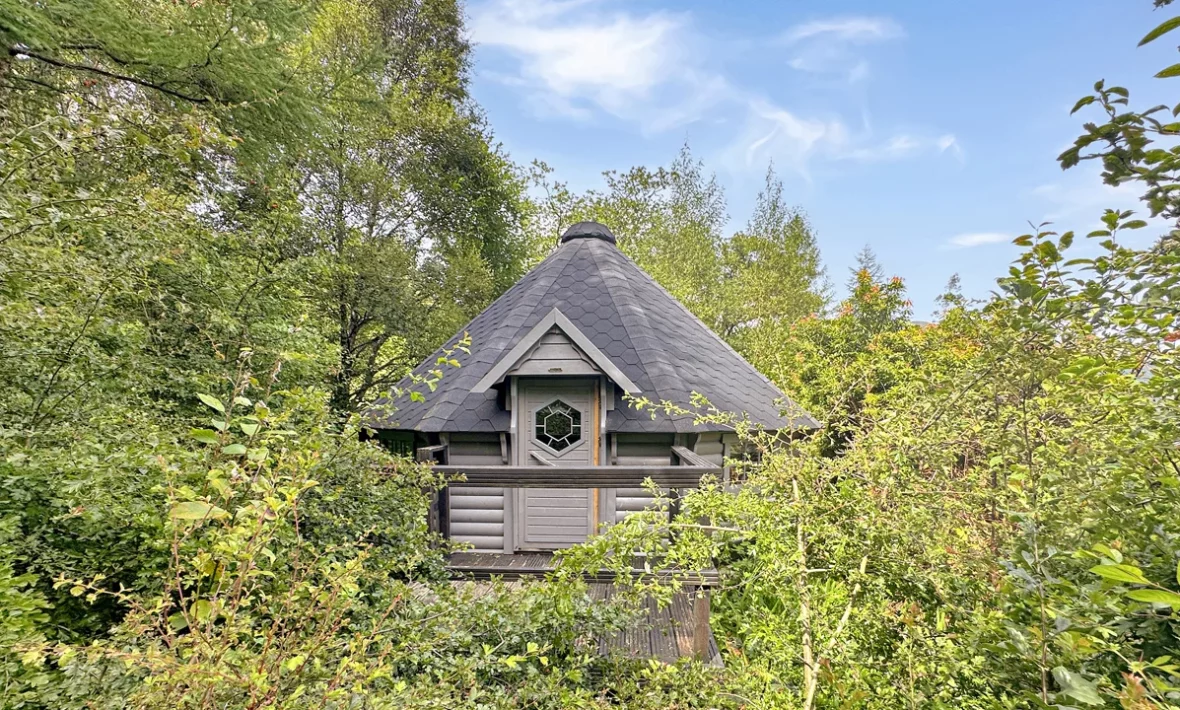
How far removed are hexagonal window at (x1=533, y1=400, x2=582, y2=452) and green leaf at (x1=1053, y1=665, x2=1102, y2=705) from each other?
4.62 m

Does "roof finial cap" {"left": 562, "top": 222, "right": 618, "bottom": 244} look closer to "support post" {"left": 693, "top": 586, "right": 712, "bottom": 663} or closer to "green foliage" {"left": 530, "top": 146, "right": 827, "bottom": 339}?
"green foliage" {"left": 530, "top": 146, "right": 827, "bottom": 339}

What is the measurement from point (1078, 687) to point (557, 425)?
188 inches

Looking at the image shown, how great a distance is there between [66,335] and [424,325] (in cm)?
692

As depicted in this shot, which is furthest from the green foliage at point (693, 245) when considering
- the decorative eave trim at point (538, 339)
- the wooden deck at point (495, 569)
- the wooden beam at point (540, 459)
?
the wooden deck at point (495, 569)

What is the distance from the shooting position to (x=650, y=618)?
4051 mm

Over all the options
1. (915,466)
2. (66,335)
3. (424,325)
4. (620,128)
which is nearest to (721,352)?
(915,466)

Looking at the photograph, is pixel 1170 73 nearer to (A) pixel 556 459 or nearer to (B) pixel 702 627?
(B) pixel 702 627

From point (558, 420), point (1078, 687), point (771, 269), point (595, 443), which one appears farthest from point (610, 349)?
point (771, 269)

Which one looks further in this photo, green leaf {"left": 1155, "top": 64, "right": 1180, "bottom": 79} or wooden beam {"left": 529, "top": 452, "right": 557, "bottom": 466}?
wooden beam {"left": 529, "top": 452, "right": 557, "bottom": 466}

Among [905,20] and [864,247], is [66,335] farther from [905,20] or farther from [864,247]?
[864,247]

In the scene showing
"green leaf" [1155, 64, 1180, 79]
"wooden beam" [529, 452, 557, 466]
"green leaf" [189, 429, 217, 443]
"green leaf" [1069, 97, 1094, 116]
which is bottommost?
"wooden beam" [529, 452, 557, 466]

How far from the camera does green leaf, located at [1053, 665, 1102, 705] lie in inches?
39.3

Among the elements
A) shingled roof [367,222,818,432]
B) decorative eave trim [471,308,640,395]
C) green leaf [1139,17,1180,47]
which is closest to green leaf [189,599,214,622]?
green leaf [1139,17,1180,47]

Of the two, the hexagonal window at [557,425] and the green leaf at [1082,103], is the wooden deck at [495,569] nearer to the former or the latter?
the hexagonal window at [557,425]
